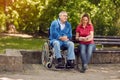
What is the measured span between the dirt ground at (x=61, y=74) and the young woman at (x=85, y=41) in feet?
0.92

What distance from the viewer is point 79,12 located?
16.8m

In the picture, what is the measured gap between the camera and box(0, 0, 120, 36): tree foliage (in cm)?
1644

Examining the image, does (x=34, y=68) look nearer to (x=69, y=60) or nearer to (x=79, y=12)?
(x=69, y=60)

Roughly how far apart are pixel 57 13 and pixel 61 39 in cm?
712

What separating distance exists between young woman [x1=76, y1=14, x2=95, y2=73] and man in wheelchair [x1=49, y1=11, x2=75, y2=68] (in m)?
0.27

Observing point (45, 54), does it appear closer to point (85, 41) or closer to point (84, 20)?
point (85, 41)

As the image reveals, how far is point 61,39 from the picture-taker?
9891 mm

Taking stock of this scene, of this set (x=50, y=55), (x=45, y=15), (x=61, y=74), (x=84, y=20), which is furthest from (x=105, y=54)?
(x=45, y=15)

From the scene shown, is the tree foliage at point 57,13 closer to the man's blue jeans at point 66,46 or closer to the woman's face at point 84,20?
the woman's face at point 84,20

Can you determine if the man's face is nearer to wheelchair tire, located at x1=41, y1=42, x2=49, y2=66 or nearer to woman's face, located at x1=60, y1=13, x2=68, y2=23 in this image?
woman's face, located at x1=60, y1=13, x2=68, y2=23

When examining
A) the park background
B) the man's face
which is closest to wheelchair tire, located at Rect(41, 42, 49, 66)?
the man's face

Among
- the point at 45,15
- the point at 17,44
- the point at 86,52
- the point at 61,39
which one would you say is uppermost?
the point at 45,15

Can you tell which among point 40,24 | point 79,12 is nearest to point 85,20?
point 79,12

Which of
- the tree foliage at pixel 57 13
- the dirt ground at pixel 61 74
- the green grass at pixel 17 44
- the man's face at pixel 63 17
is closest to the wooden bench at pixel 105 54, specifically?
the dirt ground at pixel 61 74
